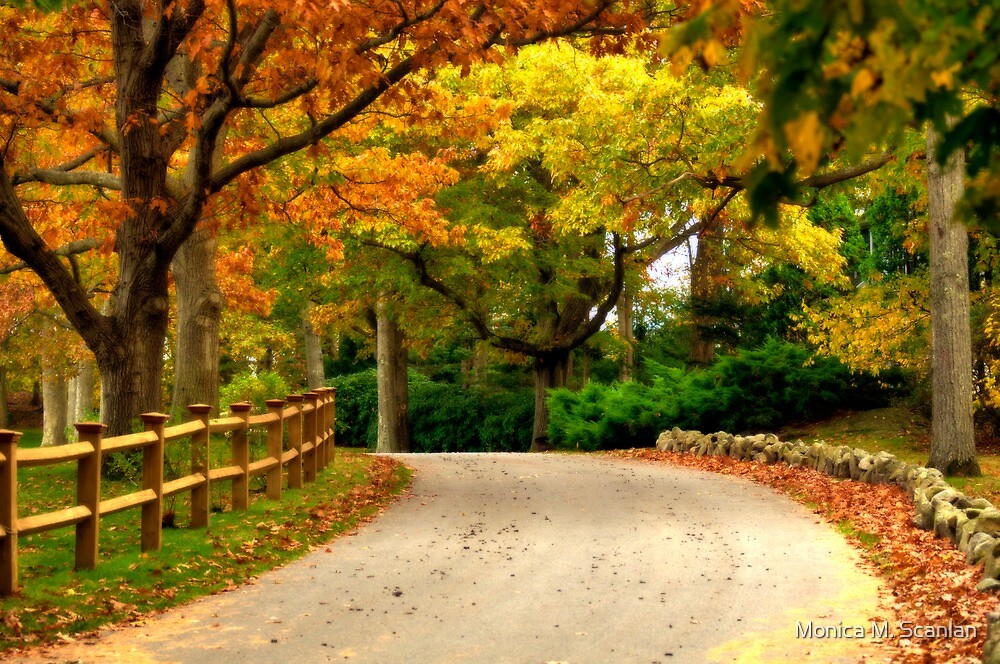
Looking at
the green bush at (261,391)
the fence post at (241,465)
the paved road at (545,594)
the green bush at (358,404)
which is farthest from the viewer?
the green bush at (358,404)

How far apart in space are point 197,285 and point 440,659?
11092mm

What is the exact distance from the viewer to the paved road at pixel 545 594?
272 inches

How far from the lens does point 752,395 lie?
908 inches

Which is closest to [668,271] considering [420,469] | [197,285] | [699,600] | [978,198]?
[420,469]

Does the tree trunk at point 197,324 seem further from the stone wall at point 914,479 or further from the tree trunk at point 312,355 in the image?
the tree trunk at point 312,355

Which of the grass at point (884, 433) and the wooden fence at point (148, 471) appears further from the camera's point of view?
the grass at point (884, 433)

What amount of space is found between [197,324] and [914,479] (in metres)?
10.2

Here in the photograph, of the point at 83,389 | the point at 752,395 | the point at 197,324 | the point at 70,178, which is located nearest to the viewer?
the point at 70,178

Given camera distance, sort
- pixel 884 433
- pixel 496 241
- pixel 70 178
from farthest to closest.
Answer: pixel 496 241 < pixel 884 433 < pixel 70 178

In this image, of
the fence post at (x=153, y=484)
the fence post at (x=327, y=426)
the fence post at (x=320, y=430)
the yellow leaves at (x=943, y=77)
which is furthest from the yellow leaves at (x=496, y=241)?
the yellow leaves at (x=943, y=77)

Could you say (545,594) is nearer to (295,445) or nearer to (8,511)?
(8,511)

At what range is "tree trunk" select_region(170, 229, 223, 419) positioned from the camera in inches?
641

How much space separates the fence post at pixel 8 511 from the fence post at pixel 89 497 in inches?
33.5

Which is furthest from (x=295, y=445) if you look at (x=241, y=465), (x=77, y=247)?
(x=77, y=247)
